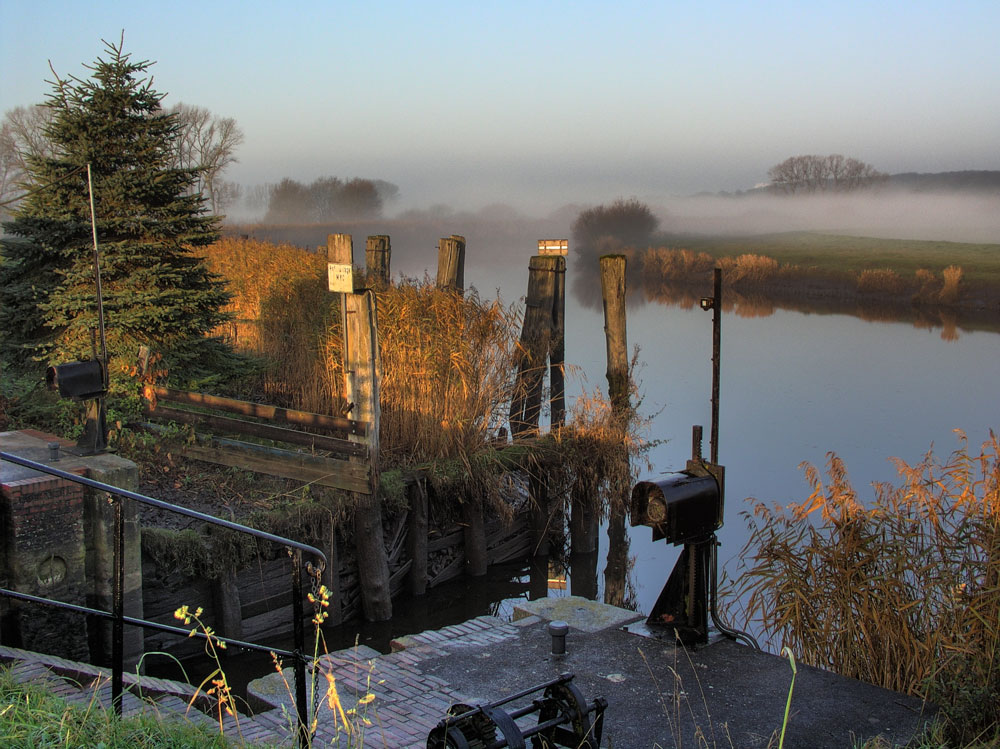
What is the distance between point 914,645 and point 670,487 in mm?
1702

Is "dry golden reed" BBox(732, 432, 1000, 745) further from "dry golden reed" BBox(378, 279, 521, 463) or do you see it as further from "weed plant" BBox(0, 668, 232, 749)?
"dry golden reed" BBox(378, 279, 521, 463)

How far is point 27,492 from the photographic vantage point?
5746 millimetres

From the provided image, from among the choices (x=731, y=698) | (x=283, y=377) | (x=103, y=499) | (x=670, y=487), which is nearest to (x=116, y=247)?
(x=283, y=377)

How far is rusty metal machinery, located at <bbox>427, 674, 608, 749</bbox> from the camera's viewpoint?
363cm

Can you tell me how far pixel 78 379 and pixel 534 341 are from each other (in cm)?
635

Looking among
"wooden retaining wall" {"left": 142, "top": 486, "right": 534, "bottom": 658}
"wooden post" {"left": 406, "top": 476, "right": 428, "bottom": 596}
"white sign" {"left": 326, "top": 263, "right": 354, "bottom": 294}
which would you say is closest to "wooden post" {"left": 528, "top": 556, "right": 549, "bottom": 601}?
"wooden retaining wall" {"left": 142, "top": 486, "right": 534, "bottom": 658}

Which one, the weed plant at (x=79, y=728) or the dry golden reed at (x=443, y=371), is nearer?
the weed plant at (x=79, y=728)

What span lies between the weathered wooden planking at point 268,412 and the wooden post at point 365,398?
0.38ft

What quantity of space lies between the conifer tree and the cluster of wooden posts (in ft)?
3.87

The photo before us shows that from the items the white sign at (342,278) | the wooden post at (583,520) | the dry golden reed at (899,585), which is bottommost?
the wooden post at (583,520)

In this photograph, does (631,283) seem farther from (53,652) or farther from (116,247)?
(53,652)

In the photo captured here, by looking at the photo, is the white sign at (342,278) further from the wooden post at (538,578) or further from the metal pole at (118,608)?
the metal pole at (118,608)

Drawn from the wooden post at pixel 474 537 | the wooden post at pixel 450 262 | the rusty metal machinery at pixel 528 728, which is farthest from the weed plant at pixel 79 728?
the wooden post at pixel 450 262

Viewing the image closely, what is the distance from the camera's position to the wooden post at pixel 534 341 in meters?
11.8
